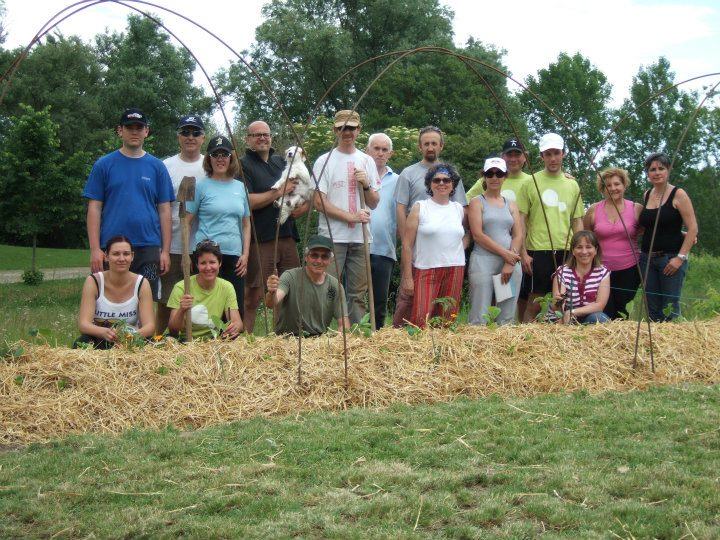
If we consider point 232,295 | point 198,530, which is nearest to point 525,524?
point 198,530

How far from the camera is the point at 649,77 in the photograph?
40719 millimetres

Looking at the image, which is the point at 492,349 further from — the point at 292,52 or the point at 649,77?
the point at 649,77

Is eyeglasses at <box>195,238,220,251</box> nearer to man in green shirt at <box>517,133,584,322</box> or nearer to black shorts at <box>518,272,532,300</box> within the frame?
man in green shirt at <box>517,133,584,322</box>

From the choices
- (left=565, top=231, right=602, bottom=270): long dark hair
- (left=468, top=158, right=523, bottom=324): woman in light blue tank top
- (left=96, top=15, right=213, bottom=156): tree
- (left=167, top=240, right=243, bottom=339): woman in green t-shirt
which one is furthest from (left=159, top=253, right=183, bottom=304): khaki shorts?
(left=96, top=15, right=213, bottom=156): tree

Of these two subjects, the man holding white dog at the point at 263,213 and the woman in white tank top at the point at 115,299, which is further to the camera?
the man holding white dog at the point at 263,213

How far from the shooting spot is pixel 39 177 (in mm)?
21703

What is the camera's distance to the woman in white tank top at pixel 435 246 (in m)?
7.04

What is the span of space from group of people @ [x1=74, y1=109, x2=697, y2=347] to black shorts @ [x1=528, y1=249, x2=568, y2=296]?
10mm

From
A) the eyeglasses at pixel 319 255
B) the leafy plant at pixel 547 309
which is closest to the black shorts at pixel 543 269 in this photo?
the leafy plant at pixel 547 309

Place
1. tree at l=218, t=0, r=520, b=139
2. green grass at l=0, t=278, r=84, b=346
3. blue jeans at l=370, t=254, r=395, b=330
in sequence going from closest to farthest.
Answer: blue jeans at l=370, t=254, r=395, b=330
green grass at l=0, t=278, r=84, b=346
tree at l=218, t=0, r=520, b=139

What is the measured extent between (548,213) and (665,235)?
1.02 meters

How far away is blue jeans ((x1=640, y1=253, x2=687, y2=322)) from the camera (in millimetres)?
7590

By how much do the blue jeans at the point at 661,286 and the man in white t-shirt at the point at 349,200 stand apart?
2383mm

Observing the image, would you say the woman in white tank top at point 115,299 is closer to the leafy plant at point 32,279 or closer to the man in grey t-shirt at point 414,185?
the man in grey t-shirt at point 414,185
